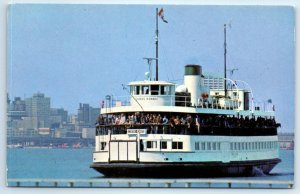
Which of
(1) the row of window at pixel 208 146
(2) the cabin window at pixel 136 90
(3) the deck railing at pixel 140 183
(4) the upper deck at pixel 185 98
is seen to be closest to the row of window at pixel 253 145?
(1) the row of window at pixel 208 146

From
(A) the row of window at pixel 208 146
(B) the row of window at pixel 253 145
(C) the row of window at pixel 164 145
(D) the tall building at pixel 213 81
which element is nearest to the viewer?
(C) the row of window at pixel 164 145

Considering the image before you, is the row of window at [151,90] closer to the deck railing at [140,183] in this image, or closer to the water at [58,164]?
the water at [58,164]

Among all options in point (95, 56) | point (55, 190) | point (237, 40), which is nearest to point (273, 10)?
point (237, 40)

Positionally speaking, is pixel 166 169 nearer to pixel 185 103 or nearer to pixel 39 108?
pixel 185 103

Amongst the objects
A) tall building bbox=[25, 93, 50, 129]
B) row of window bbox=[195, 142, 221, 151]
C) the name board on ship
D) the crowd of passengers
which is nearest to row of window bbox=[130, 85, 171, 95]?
the crowd of passengers

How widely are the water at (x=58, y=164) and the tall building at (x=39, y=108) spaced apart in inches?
12.4

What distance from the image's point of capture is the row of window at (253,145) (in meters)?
17.7

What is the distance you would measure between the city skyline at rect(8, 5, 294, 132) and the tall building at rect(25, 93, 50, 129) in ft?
0.27

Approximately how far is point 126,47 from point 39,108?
4.04ft

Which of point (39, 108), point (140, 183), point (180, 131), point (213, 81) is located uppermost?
point (213, 81)

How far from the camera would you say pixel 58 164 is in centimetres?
1719

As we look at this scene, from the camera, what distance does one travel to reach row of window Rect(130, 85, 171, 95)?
17406 millimetres

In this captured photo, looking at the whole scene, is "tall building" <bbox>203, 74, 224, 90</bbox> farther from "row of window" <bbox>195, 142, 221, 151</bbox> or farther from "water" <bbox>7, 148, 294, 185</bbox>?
"water" <bbox>7, 148, 294, 185</bbox>

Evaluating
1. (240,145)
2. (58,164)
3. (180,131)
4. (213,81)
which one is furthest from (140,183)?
(213,81)
